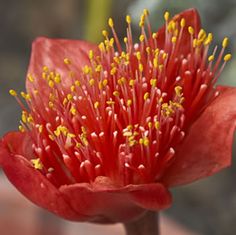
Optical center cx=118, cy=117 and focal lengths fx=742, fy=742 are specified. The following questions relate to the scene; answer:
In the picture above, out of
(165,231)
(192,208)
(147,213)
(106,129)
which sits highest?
(106,129)

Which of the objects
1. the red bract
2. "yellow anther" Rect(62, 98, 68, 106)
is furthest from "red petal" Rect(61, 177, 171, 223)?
"yellow anther" Rect(62, 98, 68, 106)

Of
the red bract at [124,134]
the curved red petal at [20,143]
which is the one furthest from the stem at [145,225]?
the curved red petal at [20,143]

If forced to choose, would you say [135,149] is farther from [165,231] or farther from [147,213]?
[165,231]

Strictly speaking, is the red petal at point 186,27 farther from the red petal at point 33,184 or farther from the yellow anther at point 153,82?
the red petal at point 33,184

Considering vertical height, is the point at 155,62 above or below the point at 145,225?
above

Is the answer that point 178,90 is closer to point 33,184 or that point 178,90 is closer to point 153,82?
point 153,82

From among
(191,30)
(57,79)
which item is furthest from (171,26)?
(57,79)

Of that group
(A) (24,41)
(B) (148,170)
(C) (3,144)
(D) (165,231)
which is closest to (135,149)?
(B) (148,170)
